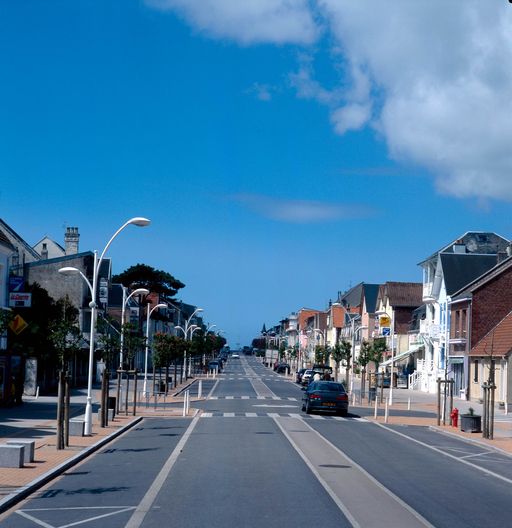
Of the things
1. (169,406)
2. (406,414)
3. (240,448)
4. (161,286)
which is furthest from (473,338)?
(161,286)

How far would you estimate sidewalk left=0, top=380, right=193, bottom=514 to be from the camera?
17.0 metres

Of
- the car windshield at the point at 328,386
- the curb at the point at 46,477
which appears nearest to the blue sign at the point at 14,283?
the car windshield at the point at 328,386

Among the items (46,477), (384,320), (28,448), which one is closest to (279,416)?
(28,448)

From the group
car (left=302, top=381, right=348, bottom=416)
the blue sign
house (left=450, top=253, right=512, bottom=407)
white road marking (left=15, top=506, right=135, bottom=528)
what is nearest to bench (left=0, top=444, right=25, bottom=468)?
white road marking (left=15, top=506, right=135, bottom=528)

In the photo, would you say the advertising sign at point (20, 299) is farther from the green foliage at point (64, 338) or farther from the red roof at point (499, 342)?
the red roof at point (499, 342)

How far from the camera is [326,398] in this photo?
146ft

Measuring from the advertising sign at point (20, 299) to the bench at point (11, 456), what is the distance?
79.2 feet

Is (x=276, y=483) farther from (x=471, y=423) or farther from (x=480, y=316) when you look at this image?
(x=480, y=316)

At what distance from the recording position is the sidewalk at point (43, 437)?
17047mm

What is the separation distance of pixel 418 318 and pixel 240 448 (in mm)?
62035

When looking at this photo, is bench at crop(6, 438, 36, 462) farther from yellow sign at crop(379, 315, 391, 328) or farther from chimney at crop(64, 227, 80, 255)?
chimney at crop(64, 227, 80, 255)

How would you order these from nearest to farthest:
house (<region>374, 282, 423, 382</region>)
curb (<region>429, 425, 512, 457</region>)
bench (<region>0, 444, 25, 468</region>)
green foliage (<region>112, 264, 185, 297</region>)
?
1. bench (<region>0, 444, 25, 468</region>)
2. curb (<region>429, 425, 512, 457</region>)
3. house (<region>374, 282, 423, 382</region>)
4. green foliage (<region>112, 264, 185, 297</region>)

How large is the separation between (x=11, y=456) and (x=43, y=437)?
29.3ft

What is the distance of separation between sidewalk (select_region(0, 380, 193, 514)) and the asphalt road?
34cm
